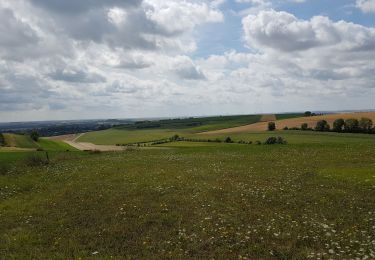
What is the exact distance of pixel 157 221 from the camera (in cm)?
1603

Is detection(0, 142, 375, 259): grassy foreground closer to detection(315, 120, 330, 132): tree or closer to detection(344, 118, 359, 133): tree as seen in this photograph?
detection(344, 118, 359, 133): tree

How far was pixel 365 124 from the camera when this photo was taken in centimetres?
9506

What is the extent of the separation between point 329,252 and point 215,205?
24.7ft

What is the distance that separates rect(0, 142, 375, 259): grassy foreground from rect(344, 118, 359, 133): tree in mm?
73189

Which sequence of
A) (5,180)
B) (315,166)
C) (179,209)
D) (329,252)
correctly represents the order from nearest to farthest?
(329,252) < (179,209) < (5,180) < (315,166)

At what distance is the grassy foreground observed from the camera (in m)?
12.5

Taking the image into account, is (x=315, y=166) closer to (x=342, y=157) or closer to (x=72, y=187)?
(x=342, y=157)

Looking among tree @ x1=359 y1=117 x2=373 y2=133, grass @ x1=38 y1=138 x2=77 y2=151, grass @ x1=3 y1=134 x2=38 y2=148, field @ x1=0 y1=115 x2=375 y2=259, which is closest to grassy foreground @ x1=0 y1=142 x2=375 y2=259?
field @ x1=0 y1=115 x2=375 y2=259

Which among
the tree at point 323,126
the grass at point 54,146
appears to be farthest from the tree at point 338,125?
the grass at point 54,146

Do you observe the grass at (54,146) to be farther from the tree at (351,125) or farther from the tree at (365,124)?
the tree at (365,124)

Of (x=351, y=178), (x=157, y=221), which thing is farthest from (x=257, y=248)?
(x=351, y=178)

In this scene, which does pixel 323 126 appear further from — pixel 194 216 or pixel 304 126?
pixel 194 216

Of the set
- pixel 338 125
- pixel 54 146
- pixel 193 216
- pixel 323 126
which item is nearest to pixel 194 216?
pixel 193 216

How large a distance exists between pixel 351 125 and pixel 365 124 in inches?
130
